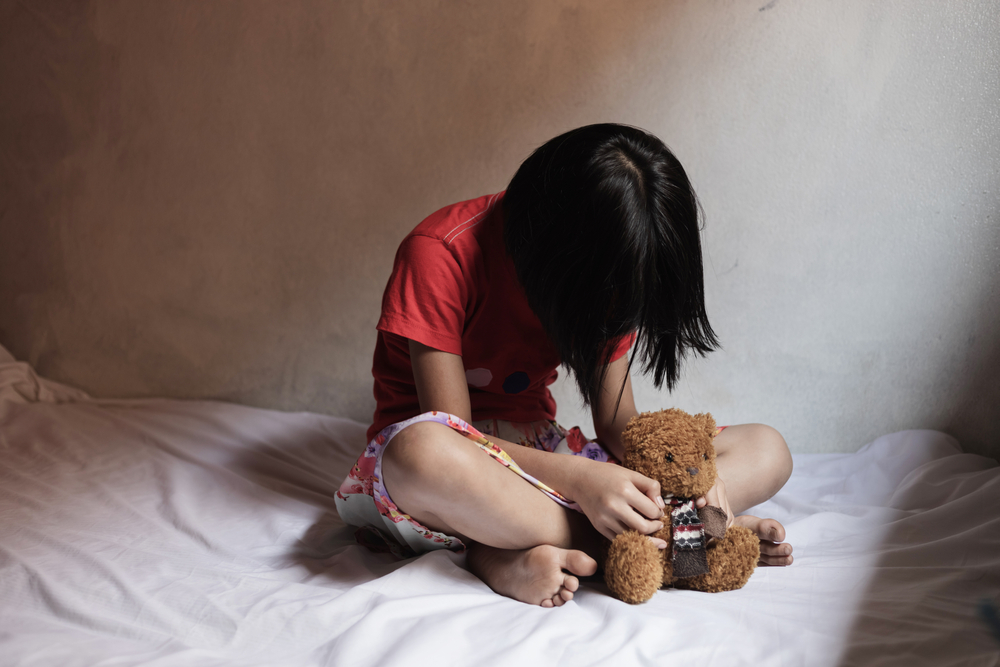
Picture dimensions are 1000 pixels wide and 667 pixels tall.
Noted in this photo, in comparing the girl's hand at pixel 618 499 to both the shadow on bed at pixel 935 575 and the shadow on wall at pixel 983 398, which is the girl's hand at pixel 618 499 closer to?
the shadow on bed at pixel 935 575

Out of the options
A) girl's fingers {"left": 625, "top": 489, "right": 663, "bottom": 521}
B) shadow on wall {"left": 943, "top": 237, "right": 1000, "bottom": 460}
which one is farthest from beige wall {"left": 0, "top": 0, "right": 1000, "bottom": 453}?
girl's fingers {"left": 625, "top": 489, "right": 663, "bottom": 521}

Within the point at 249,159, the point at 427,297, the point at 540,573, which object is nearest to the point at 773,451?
the point at 540,573

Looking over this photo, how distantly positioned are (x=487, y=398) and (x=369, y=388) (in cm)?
57

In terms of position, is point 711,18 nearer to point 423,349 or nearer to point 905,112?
point 905,112

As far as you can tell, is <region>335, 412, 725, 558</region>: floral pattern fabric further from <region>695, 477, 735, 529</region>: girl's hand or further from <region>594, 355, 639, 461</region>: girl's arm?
<region>695, 477, 735, 529</region>: girl's hand

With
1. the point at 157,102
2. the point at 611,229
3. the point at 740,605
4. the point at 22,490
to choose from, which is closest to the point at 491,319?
the point at 611,229

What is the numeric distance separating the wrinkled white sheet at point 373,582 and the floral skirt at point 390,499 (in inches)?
1.3

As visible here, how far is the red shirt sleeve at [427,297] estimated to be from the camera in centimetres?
74

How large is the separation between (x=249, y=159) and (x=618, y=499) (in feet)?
3.76

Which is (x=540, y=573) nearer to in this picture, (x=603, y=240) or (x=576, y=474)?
(x=576, y=474)

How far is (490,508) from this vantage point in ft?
2.08

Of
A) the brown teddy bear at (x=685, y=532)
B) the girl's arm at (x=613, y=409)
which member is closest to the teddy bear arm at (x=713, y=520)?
the brown teddy bear at (x=685, y=532)

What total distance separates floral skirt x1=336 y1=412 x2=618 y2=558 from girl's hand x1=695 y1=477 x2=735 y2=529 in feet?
0.44

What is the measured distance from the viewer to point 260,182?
1.38 m
